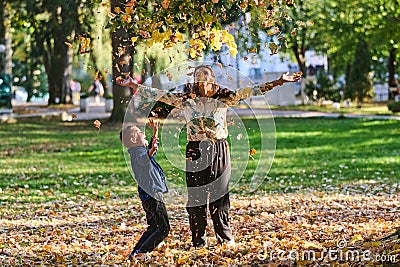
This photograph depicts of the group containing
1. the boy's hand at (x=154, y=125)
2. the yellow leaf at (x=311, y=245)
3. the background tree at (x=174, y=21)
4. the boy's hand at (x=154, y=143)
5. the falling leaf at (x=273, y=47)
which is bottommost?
the yellow leaf at (x=311, y=245)

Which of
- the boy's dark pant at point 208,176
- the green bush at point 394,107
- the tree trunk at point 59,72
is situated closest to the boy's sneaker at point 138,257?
the boy's dark pant at point 208,176

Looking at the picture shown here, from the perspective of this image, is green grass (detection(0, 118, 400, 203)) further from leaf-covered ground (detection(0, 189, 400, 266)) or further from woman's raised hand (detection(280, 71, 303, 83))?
woman's raised hand (detection(280, 71, 303, 83))

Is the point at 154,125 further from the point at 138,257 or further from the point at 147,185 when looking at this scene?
the point at 138,257

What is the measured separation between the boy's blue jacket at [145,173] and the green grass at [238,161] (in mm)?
676

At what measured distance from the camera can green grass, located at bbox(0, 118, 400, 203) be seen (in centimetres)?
1245

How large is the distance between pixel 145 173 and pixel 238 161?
1936mm

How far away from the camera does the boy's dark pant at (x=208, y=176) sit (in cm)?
716

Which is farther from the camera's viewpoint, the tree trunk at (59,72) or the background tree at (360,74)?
the background tree at (360,74)

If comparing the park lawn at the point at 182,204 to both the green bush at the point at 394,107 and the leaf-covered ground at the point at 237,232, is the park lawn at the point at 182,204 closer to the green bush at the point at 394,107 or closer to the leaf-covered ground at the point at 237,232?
the leaf-covered ground at the point at 237,232

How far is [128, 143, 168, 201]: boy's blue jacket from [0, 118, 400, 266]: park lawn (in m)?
0.65

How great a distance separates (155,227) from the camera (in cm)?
712

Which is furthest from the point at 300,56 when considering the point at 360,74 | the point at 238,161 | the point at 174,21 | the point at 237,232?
the point at 174,21

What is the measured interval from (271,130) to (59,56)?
31.7m

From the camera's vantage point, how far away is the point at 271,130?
7.98 meters
